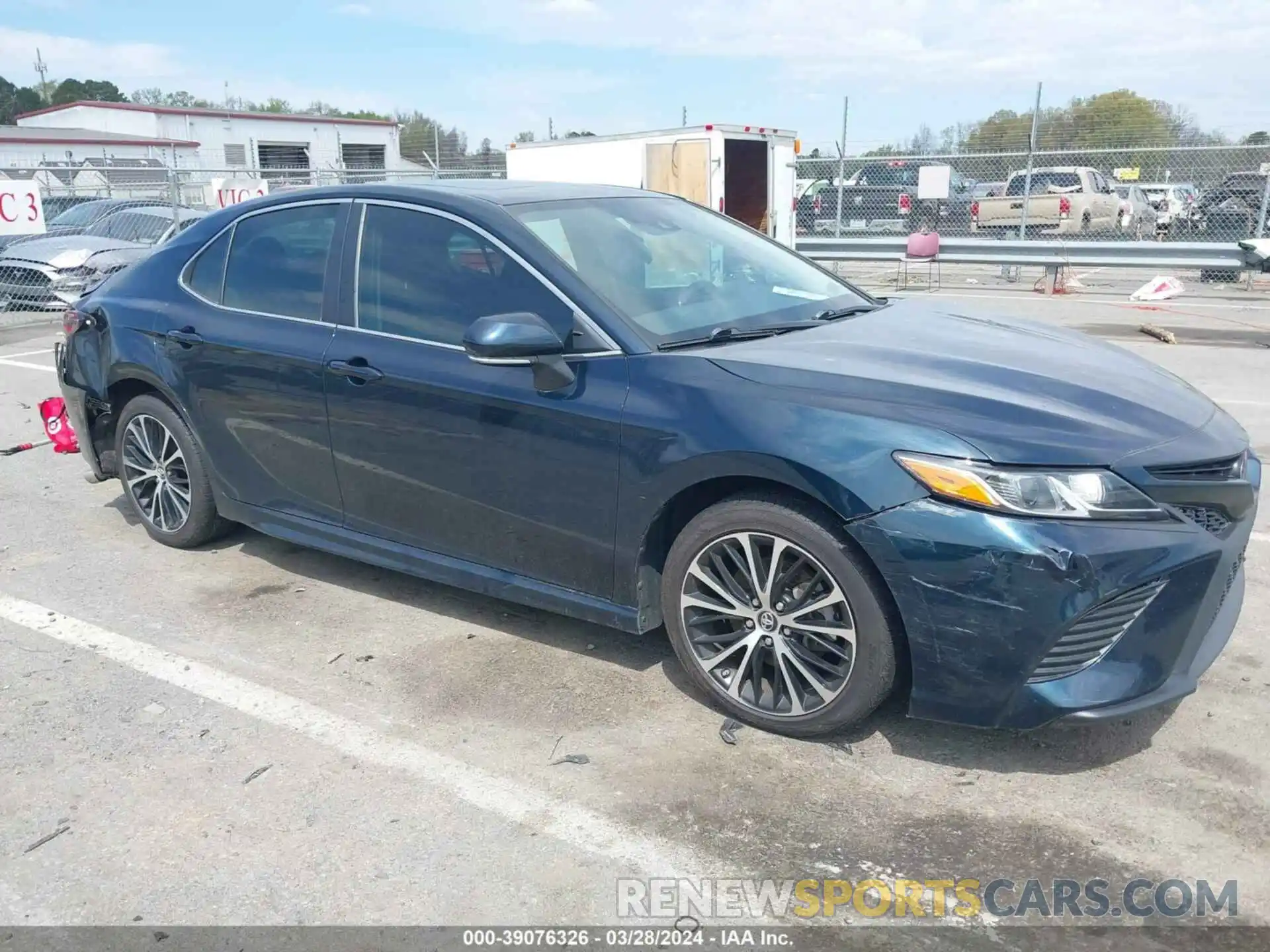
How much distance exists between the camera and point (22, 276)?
13758 millimetres

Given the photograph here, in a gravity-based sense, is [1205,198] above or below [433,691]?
above

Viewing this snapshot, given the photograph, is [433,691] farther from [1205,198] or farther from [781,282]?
[1205,198]

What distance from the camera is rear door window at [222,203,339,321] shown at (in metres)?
4.20

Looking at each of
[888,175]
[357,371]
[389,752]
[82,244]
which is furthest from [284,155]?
[389,752]

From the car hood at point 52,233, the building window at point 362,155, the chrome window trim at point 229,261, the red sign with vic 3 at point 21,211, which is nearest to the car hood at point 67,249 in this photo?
the red sign with vic 3 at point 21,211

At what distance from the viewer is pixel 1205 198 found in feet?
59.0

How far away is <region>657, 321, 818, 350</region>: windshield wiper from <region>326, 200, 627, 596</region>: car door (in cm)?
21

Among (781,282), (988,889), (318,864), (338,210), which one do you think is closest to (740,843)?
(988,889)

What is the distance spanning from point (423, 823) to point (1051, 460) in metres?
1.96

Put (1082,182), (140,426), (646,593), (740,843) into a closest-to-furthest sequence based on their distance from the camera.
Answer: (740,843) < (646,593) < (140,426) < (1082,182)

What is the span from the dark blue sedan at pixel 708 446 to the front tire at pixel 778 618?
10mm

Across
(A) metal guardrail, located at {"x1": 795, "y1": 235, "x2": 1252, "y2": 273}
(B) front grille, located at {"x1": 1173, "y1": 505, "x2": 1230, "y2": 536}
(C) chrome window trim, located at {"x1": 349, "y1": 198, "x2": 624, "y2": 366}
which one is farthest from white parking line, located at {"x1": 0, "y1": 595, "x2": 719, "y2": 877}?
(A) metal guardrail, located at {"x1": 795, "y1": 235, "x2": 1252, "y2": 273}

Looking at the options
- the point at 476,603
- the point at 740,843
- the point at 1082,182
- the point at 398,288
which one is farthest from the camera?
the point at 1082,182

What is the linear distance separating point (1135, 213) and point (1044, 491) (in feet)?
66.1
